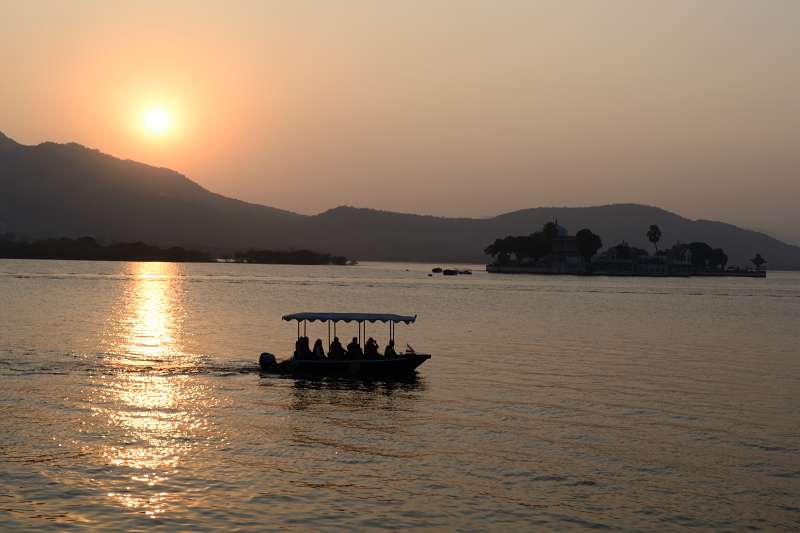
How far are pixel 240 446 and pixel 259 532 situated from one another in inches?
339

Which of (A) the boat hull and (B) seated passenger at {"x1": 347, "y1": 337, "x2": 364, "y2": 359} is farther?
(B) seated passenger at {"x1": 347, "y1": 337, "x2": 364, "y2": 359}

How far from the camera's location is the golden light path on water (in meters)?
23.6

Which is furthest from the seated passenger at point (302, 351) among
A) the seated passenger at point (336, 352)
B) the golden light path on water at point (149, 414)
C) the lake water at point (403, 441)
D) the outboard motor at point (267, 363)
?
the golden light path on water at point (149, 414)

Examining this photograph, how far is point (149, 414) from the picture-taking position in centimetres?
3431

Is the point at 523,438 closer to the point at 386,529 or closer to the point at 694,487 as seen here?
the point at 694,487

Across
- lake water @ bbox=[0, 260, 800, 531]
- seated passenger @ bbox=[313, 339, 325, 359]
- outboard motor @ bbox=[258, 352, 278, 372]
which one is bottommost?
lake water @ bbox=[0, 260, 800, 531]

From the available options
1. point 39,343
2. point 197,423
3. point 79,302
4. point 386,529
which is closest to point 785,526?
point 386,529

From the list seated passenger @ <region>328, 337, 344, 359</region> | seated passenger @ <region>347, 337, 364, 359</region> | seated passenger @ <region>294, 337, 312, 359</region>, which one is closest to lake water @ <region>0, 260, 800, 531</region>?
seated passenger @ <region>294, 337, 312, 359</region>

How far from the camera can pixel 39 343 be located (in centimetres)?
6019

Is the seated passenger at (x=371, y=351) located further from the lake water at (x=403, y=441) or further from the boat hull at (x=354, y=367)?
the lake water at (x=403, y=441)

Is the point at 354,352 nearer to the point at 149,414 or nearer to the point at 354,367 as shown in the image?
the point at 354,367

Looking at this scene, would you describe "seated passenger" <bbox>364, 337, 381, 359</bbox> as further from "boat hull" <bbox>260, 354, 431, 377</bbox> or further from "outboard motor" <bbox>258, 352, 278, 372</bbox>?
"outboard motor" <bbox>258, 352, 278, 372</bbox>

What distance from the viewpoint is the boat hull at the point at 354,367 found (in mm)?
45562

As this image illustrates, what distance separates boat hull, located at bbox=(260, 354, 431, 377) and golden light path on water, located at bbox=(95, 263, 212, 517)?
530 centimetres
